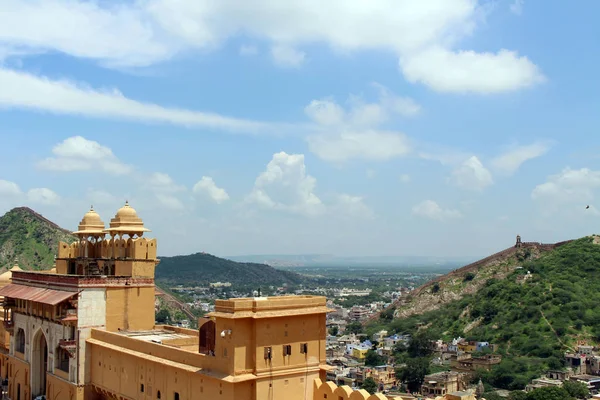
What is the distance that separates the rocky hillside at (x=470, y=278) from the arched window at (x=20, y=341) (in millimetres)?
94652

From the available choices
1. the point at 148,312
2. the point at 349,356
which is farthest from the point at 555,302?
the point at 148,312

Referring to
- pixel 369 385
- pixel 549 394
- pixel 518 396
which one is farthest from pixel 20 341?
pixel 369 385

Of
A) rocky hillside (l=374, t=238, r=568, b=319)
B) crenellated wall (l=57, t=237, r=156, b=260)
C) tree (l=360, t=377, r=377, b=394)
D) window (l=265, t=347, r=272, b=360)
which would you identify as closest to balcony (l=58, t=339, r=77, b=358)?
crenellated wall (l=57, t=237, r=156, b=260)

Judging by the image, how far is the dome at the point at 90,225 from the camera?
117 feet

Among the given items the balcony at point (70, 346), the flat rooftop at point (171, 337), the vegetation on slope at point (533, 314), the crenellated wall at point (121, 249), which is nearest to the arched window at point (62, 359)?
the balcony at point (70, 346)

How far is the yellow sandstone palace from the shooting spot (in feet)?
68.3

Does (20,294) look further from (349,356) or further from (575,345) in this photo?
(349,356)

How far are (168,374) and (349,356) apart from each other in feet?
293

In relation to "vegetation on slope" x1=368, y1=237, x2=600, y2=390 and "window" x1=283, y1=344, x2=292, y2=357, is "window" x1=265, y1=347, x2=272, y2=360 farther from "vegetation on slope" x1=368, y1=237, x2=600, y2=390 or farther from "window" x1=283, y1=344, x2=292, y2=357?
"vegetation on slope" x1=368, y1=237, x2=600, y2=390

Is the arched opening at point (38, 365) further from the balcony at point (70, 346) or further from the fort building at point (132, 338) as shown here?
the balcony at point (70, 346)

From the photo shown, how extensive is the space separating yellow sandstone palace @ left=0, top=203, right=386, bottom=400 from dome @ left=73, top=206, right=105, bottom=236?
0.06m

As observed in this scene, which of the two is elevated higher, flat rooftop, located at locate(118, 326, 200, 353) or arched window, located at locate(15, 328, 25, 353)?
flat rooftop, located at locate(118, 326, 200, 353)

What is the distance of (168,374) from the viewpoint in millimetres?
23875

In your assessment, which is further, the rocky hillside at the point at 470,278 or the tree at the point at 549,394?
the rocky hillside at the point at 470,278
